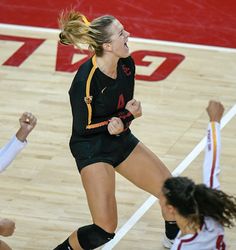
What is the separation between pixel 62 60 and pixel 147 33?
3.97 ft

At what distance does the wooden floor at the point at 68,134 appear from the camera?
7.40 meters

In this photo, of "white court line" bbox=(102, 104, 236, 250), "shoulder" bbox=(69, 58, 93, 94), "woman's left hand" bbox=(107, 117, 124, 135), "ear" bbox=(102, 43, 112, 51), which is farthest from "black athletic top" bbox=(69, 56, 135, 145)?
"white court line" bbox=(102, 104, 236, 250)

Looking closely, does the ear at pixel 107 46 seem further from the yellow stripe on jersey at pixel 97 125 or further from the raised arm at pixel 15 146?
the raised arm at pixel 15 146

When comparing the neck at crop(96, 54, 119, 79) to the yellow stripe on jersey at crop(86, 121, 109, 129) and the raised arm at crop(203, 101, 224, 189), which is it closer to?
the yellow stripe on jersey at crop(86, 121, 109, 129)

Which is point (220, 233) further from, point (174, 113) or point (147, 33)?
point (147, 33)

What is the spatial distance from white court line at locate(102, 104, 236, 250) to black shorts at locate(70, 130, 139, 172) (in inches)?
31.5

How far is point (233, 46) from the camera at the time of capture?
11.0 m

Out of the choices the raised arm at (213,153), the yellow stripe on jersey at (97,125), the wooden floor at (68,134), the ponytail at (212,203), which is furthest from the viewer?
the wooden floor at (68,134)

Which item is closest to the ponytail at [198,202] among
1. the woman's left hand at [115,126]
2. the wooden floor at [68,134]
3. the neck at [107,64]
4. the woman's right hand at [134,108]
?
the woman's left hand at [115,126]

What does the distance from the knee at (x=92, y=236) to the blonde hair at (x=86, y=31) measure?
120cm

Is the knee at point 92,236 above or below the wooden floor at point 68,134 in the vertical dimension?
above

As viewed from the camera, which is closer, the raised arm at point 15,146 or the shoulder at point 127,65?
the raised arm at point 15,146

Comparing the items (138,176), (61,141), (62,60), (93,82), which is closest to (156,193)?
(138,176)

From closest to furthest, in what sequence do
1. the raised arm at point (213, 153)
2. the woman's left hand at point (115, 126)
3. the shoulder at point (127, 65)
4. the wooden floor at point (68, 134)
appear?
the raised arm at point (213, 153) → the woman's left hand at point (115, 126) → the shoulder at point (127, 65) → the wooden floor at point (68, 134)
